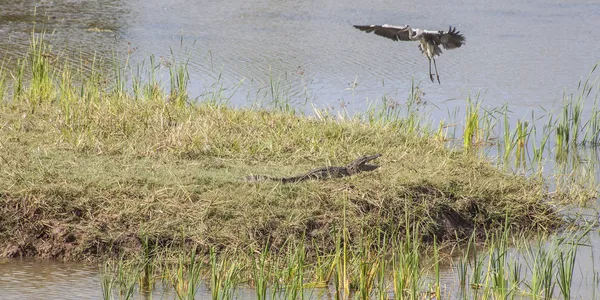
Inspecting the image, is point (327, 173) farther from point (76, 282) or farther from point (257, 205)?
point (76, 282)

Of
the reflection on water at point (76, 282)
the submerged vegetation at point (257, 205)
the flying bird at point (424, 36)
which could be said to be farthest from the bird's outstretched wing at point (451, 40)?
the reflection on water at point (76, 282)

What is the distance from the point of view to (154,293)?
13.9ft

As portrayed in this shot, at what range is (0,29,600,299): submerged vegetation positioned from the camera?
4249mm

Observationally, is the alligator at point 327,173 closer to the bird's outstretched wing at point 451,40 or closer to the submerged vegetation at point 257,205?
the submerged vegetation at point 257,205

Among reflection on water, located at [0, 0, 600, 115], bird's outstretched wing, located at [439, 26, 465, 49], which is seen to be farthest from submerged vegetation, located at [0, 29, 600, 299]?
reflection on water, located at [0, 0, 600, 115]

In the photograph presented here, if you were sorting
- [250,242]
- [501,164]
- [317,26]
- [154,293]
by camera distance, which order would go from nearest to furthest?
[154,293]
[250,242]
[501,164]
[317,26]

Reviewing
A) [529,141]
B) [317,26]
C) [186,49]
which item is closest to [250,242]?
[529,141]

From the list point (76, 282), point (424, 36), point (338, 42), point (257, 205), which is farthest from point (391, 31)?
point (338, 42)

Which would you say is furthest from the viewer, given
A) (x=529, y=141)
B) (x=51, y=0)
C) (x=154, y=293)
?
(x=51, y=0)

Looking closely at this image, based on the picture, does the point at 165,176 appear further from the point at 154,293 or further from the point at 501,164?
the point at 501,164

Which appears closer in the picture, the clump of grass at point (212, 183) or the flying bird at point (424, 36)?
the clump of grass at point (212, 183)

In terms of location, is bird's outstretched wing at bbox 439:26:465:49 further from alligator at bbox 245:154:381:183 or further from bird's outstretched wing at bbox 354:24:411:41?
alligator at bbox 245:154:381:183

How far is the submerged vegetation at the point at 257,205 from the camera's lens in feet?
13.9

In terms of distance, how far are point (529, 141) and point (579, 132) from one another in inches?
18.5
